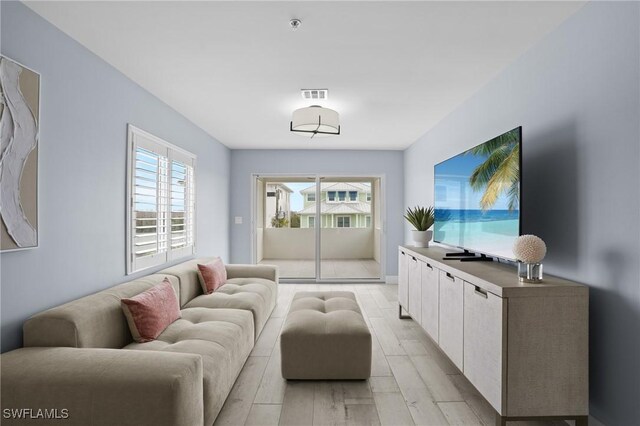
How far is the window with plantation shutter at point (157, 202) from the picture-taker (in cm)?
306

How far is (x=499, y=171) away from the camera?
241cm

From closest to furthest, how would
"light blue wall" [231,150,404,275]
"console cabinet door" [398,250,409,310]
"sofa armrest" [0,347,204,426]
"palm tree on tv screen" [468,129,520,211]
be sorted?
"sofa armrest" [0,347,204,426]
"palm tree on tv screen" [468,129,520,211]
"console cabinet door" [398,250,409,310]
"light blue wall" [231,150,404,275]

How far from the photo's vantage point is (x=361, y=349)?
257 cm

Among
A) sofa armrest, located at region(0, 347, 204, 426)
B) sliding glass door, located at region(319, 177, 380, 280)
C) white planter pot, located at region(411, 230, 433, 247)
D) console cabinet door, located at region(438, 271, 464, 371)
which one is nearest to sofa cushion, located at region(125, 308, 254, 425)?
sofa armrest, located at region(0, 347, 204, 426)

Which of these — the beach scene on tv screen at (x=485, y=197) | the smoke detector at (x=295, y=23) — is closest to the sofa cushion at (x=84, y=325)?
the smoke detector at (x=295, y=23)

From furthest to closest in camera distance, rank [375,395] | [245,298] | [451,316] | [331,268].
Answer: [331,268] < [245,298] < [451,316] < [375,395]

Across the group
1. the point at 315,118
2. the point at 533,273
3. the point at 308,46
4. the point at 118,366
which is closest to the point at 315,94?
the point at 315,118

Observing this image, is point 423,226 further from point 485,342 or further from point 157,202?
point 157,202

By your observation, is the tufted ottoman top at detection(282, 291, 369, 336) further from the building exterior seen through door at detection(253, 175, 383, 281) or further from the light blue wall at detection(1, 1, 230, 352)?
the building exterior seen through door at detection(253, 175, 383, 281)

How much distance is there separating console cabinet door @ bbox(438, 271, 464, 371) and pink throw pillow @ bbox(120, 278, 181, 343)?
6.72 ft

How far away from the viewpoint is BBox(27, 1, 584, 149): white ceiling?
6.61 ft

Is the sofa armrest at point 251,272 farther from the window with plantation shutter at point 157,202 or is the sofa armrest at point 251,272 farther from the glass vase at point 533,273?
the glass vase at point 533,273

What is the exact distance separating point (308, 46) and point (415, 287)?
244 cm

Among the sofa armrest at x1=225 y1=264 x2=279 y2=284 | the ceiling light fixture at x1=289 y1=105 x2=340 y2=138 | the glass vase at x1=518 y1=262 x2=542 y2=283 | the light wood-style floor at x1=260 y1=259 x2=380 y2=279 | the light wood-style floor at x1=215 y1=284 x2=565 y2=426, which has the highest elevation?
the ceiling light fixture at x1=289 y1=105 x2=340 y2=138
